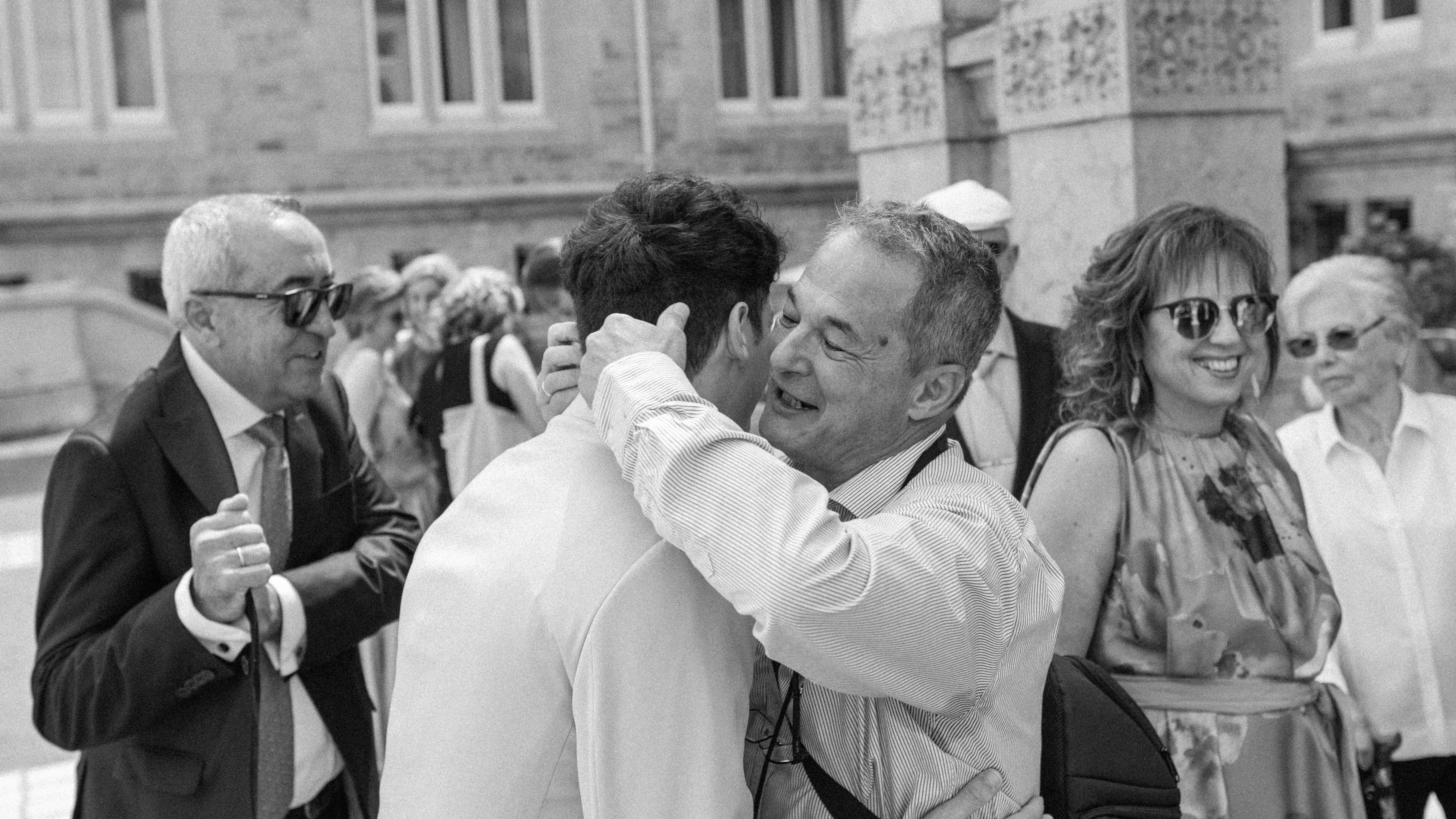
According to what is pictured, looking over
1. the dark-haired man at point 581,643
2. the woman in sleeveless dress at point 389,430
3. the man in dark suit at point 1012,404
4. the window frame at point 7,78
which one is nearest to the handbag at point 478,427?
the woman in sleeveless dress at point 389,430

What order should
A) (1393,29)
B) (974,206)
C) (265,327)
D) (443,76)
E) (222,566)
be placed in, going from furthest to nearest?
1. (443,76)
2. (1393,29)
3. (974,206)
4. (265,327)
5. (222,566)

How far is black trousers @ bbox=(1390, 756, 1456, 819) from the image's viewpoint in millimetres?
3652

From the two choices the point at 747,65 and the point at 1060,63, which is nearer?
the point at 1060,63

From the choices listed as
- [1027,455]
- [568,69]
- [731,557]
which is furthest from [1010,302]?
[568,69]

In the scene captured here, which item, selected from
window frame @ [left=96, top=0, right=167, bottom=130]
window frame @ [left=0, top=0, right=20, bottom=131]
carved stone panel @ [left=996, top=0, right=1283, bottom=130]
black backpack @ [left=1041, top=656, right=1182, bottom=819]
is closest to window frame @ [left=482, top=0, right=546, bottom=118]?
window frame @ [left=96, top=0, right=167, bottom=130]

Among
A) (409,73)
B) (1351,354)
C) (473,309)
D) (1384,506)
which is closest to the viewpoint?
(1384,506)

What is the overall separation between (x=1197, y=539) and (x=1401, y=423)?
4.20 ft

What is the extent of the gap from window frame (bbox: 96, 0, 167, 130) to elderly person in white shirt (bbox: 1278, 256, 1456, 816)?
17.6 metres

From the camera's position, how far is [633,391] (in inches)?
70.2

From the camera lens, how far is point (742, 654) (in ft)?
6.04

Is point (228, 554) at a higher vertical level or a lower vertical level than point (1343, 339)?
lower

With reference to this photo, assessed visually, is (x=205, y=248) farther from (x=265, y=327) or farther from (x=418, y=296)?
(x=418, y=296)

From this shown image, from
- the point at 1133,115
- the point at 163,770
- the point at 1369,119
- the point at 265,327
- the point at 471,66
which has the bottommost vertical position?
the point at 163,770

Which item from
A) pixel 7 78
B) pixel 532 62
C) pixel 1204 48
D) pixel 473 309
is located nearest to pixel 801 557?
pixel 1204 48
